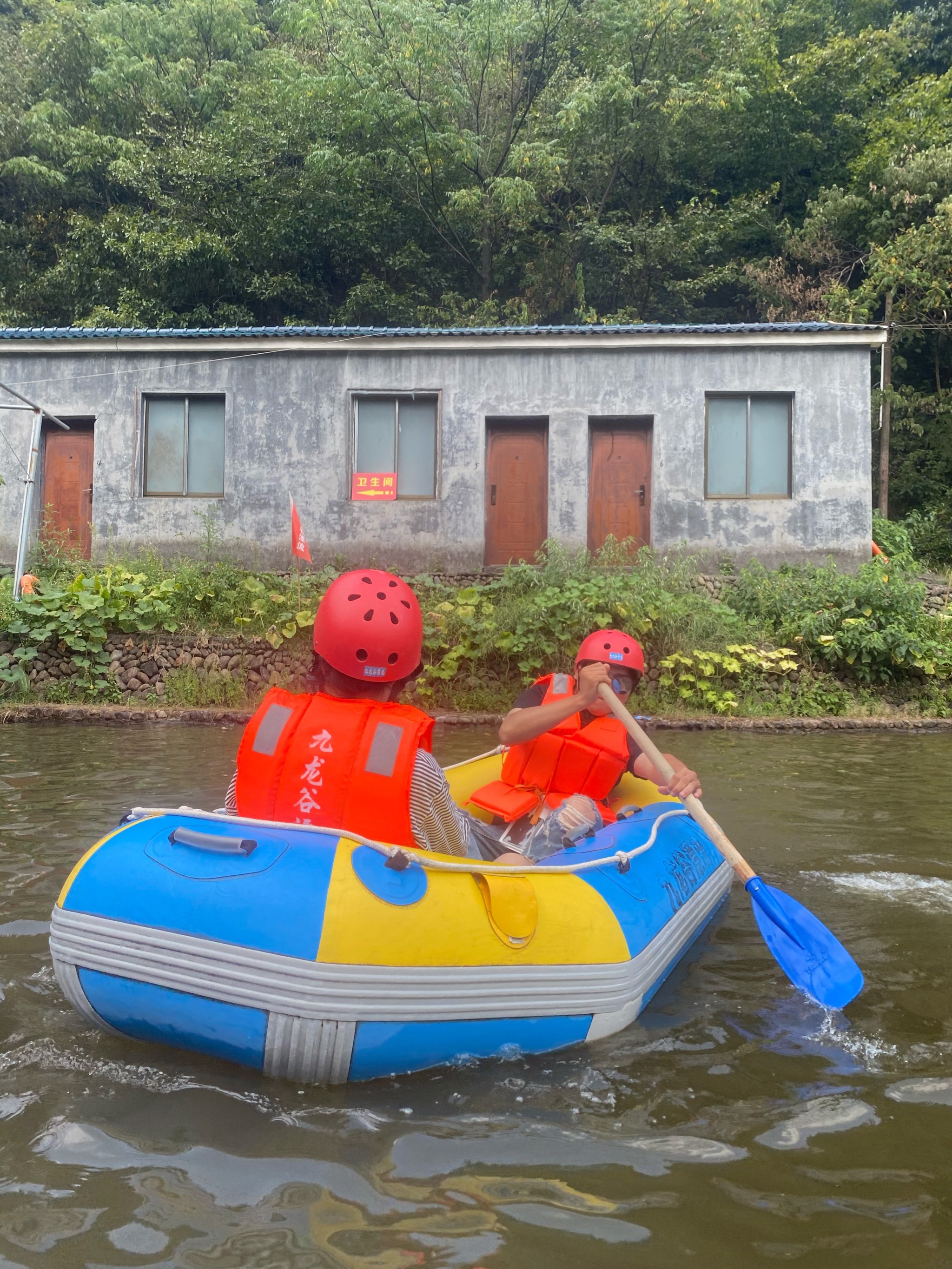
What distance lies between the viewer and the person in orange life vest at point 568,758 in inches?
162

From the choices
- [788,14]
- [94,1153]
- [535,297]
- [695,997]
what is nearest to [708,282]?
[535,297]

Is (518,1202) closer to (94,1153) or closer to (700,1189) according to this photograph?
(700,1189)

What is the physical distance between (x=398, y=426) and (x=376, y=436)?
1.15 ft

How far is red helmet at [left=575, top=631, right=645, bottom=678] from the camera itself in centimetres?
428

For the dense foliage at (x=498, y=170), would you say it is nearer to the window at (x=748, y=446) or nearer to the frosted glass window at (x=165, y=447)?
the window at (x=748, y=446)

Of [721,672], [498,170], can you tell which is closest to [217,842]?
[721,672]

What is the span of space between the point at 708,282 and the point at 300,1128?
858 inches

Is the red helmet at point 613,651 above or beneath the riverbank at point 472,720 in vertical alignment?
above

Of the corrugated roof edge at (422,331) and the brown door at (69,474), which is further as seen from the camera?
the brown door at (69,474)

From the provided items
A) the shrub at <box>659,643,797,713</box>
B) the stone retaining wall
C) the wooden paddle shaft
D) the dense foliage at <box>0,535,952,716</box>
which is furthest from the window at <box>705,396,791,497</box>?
the wooden paddle shaft

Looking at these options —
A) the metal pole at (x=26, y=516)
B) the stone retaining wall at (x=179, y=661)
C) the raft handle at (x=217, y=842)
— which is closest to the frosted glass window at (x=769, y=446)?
the stone retaining wall at (x=179, y=661)

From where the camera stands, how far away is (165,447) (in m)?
14.3

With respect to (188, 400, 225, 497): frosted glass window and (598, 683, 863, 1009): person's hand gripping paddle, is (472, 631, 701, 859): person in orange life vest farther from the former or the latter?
(188, 400, 225, 497): frosted glass window

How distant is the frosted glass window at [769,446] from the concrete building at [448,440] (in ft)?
0.09
